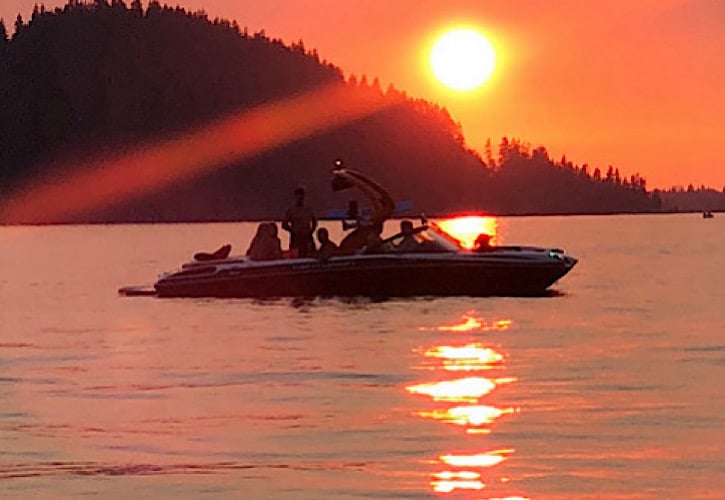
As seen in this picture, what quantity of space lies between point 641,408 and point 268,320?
14825 mm

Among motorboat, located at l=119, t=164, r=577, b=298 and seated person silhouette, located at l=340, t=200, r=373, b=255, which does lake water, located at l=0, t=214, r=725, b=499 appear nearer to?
motorboat, located at l=119, t=164, r=577, b=298

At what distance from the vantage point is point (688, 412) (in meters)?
20.0

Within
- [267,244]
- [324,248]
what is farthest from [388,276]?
[267,244]

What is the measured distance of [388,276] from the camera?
37.1 metres

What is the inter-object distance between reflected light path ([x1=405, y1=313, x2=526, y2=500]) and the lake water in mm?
39

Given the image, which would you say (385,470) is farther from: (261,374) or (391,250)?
(391,250)

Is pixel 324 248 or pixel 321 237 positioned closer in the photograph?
pixel 321 237

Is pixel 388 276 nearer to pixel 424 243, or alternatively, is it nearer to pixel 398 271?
pixel 398 271

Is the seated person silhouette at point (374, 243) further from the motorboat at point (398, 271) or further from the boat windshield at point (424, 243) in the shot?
the boat windshield at point (424, 243)

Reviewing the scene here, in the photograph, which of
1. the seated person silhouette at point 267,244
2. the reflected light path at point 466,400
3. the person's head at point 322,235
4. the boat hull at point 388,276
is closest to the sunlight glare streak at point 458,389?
the reflected light path at point 466,400

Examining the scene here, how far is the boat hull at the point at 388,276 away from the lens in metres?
37.1

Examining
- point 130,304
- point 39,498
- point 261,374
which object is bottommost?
point 39,498

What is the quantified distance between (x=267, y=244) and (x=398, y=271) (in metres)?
2.55

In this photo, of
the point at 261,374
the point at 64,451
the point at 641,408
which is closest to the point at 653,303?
the point at 261,374
